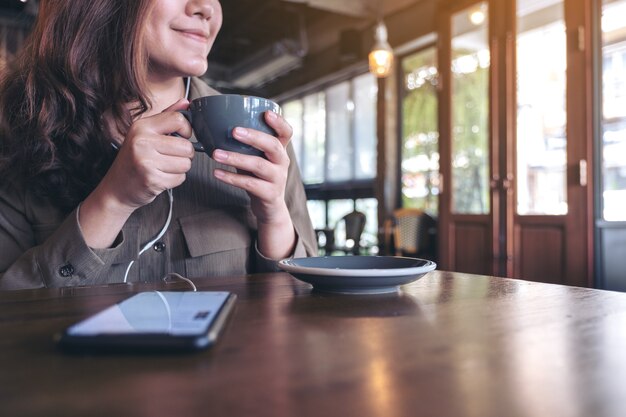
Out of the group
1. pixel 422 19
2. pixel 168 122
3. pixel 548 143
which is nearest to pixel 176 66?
pixel 168 122

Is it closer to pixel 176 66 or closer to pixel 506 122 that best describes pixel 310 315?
pixel 176 66

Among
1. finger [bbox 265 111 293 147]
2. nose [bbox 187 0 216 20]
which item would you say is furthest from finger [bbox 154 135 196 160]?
nose [bbox 187 0 216 20]

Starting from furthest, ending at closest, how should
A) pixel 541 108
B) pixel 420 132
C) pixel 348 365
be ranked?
1. pixel 420 132
2. pixel 541 108
3. pixel 348 365

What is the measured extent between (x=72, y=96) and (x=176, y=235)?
335mm

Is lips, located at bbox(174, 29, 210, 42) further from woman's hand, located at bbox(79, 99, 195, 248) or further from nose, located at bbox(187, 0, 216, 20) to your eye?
woman's hand, located at bbox(79, 99, 195, 248)

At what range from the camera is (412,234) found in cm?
445

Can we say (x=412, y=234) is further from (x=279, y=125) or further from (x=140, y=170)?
(x=140, y=170)

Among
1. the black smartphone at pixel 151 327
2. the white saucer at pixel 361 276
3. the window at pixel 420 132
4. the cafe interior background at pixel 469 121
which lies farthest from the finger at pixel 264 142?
the window at pixel 420 132

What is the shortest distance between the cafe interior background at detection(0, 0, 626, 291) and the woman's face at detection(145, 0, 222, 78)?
1.95ft

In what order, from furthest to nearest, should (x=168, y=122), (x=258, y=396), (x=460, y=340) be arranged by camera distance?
(x=168, y=122)
(x=460, y=340)
(x=258, y=396)

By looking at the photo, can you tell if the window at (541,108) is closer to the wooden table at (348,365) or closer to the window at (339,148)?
the window at (339,148)

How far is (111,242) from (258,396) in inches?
22.3

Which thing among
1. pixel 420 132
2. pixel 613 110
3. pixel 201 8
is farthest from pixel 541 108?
pixel 201 8

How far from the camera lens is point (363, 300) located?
58 cm
